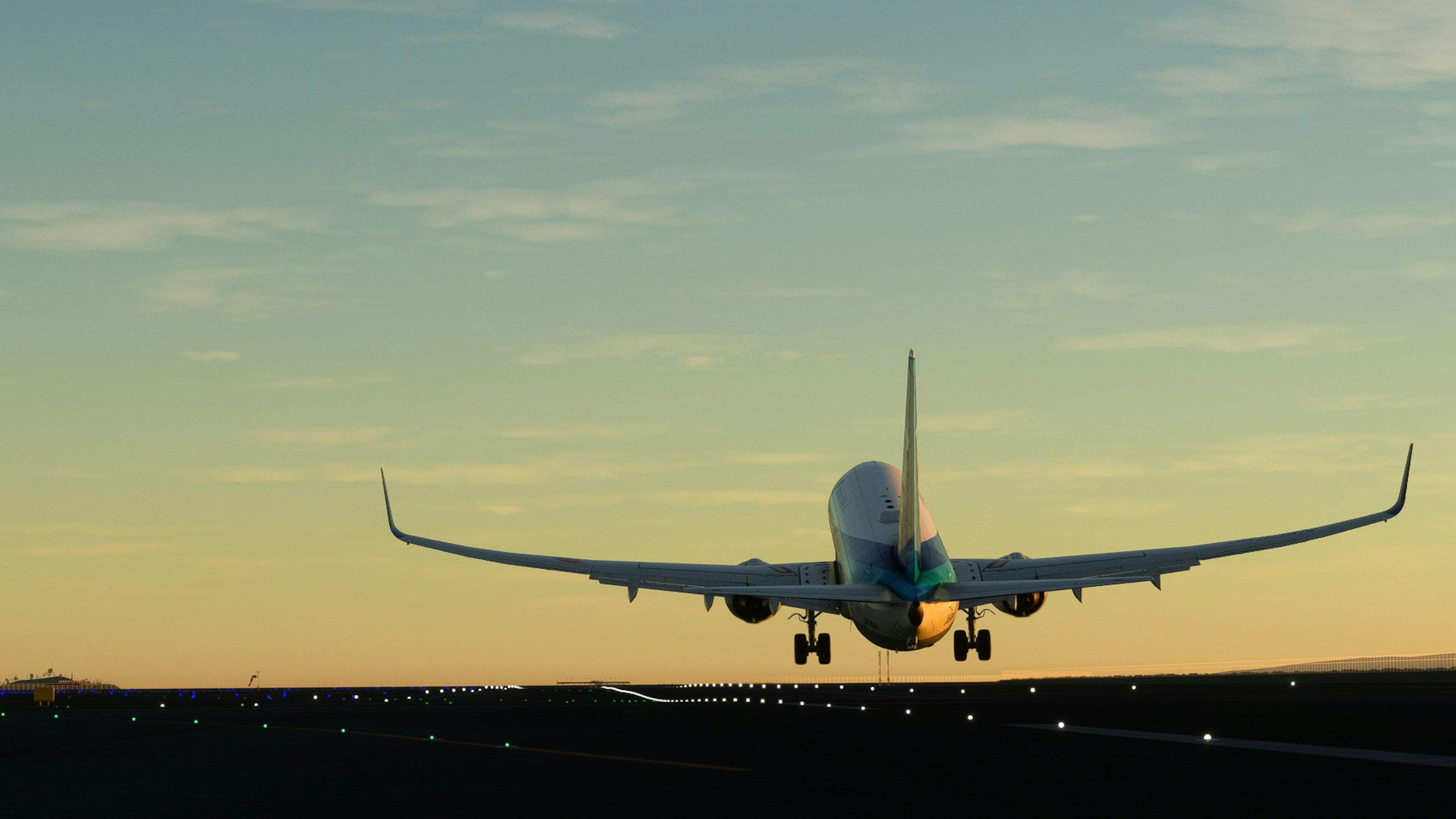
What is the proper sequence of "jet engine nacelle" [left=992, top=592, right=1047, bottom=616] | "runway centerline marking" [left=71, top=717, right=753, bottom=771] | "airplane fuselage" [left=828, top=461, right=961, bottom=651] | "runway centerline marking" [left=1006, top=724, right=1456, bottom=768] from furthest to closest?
1. "jet engine nacelle" [left=992, top=592, right=1047, bottom=616]
2. "airplane fuselage" [left=828, top=461, right=961, bottom=651]
3. "runway centerline marking" [left=71, top=717, right=753, bottom=771]
4. "runway centerline marking" [left=1006, top=724, right=1456, bottom=768]

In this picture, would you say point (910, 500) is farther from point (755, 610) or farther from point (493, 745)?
point (493, 745)

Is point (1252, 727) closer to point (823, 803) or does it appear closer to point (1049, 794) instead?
point (1049, 794)

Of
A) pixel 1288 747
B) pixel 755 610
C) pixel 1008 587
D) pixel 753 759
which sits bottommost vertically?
pixel 753 759

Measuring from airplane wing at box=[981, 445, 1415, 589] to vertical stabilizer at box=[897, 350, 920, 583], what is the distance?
7.40 meters

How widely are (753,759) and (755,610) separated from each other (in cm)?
5348

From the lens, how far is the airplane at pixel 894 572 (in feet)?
219

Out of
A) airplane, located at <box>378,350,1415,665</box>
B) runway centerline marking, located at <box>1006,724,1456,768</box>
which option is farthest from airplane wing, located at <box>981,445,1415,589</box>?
runway centerline marking, located at <box>1006,724,1456,768</box>

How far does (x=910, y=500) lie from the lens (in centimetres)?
7025

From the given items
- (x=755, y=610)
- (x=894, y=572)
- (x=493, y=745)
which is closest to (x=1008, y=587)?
(x=894, y=572)

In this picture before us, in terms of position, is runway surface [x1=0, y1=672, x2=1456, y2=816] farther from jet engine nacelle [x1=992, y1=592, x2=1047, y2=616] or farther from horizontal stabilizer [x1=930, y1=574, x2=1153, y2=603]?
jet engine nacelle [x1=992, y1=592, x2=1047, y2=616]

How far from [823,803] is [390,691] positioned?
11142 cm

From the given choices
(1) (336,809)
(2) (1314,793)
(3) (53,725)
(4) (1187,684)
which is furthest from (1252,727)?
(4) (1187,684)

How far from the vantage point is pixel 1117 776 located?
79.5 ft

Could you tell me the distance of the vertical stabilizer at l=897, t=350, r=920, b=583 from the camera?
68.2m
